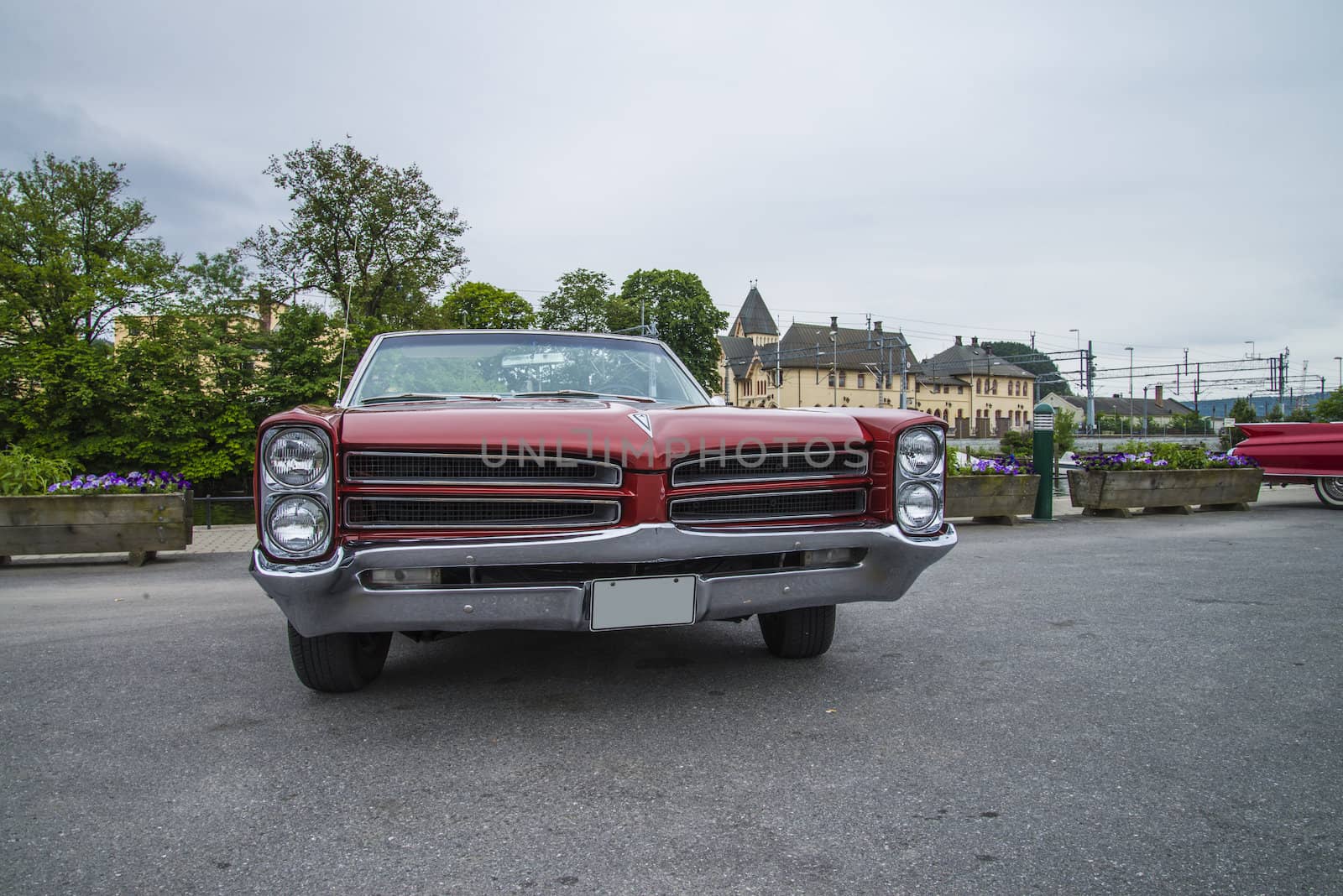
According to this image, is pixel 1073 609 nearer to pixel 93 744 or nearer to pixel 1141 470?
pixel 93 744

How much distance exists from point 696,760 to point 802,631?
1226 mm

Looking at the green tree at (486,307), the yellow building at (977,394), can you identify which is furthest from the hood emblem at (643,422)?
the yellow building at (977,394)

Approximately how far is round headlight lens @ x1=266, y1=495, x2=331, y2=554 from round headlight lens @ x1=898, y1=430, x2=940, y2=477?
6.88 ft

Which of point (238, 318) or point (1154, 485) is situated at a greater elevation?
point (238, 318)

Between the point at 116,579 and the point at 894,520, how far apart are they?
21.4 feet

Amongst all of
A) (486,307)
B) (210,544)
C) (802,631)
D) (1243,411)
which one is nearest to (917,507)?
(802,631)

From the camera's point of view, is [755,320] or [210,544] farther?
[755,320]

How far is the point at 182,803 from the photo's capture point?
252 cm

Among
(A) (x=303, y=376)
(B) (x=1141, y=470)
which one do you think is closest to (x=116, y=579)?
(B) (x=1141, y=470)

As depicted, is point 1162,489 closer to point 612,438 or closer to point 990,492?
point 990,492

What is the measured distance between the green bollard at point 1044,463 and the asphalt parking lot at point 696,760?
18.5 ft

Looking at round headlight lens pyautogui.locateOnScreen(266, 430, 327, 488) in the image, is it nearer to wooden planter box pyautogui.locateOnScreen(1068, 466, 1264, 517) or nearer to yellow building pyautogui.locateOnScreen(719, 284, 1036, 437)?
wooden planter box pyautogui.locateOnScreen(1068, 466, 1264, 517)

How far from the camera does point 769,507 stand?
3.24 metres

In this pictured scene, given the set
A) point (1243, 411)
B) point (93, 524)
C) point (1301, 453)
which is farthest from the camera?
point (1243, 411)
